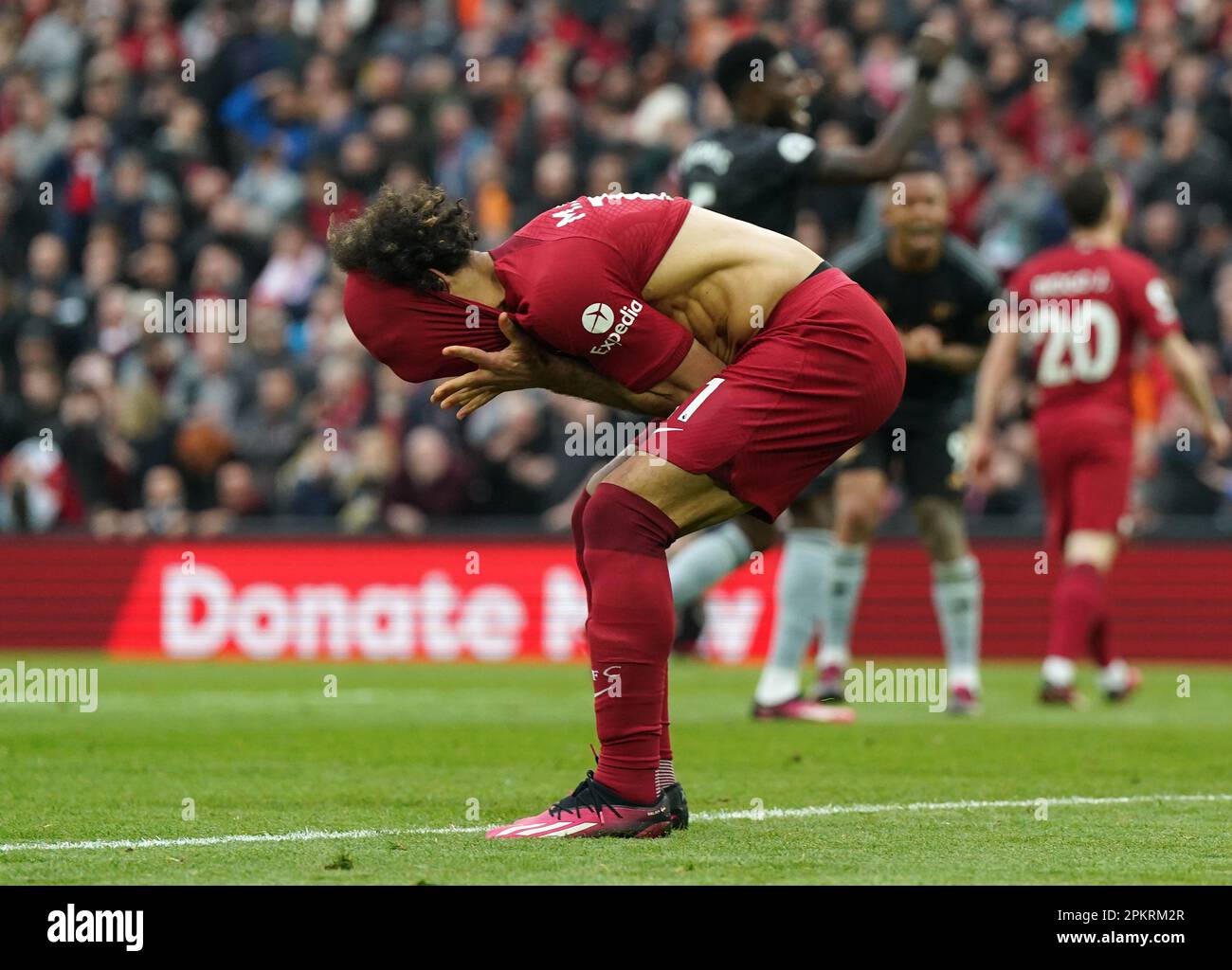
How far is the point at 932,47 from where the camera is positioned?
8.77 meters

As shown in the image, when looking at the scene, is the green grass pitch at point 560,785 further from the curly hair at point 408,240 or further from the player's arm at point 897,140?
the player's arm at point 897,140

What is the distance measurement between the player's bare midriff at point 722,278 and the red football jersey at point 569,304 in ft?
0.15

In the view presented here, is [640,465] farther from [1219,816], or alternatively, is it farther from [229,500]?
[229,500]

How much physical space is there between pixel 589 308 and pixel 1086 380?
20.1 ft

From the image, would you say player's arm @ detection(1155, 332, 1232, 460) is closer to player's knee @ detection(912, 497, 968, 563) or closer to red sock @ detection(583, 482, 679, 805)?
player's knee @ detection(912, 497, 968, 563)

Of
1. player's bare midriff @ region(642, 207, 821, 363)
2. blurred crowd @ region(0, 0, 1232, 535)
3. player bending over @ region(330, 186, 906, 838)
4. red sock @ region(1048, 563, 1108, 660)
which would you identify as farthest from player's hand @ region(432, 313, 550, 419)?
blurred crowd @ region(0, 0, 1232, 535)

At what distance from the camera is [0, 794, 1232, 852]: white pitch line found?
5824 millimetres

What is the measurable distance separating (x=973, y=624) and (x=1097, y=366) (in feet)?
5.19

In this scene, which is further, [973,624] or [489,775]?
[973,624]

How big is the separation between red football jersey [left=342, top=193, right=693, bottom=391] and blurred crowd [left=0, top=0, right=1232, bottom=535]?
938cm

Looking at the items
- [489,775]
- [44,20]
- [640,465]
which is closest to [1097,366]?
[489,775]
